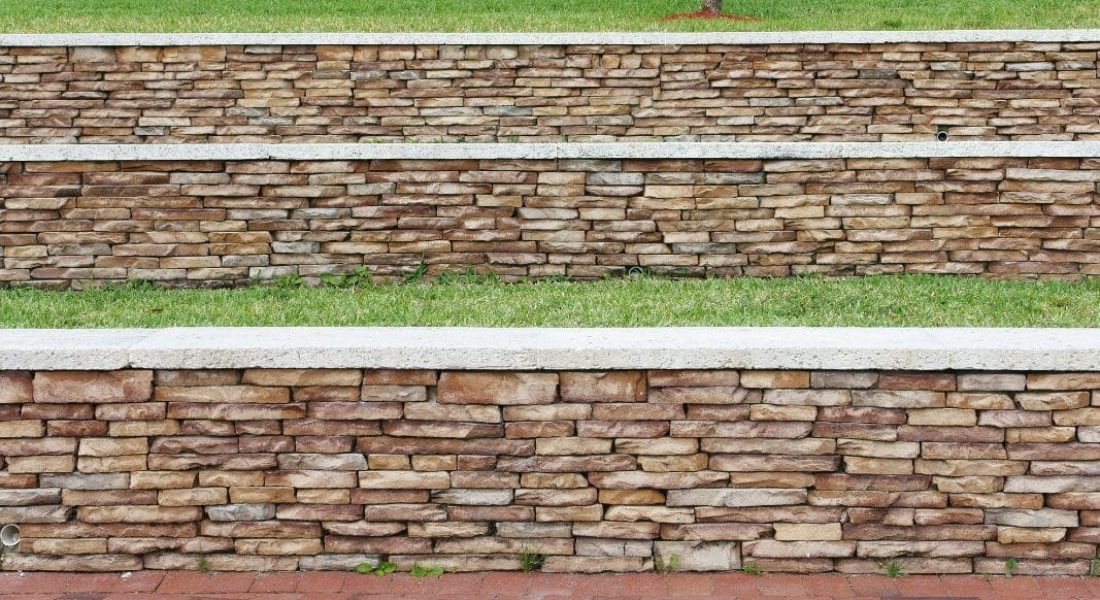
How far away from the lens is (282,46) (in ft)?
26.0

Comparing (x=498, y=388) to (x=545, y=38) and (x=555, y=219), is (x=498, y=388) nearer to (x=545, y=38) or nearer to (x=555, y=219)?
(x=555, y=219)

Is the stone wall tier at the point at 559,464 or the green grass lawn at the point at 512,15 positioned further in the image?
the green grass lawn at the point at 512,15

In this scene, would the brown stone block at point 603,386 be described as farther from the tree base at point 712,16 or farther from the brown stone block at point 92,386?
the tree base at point 712,16

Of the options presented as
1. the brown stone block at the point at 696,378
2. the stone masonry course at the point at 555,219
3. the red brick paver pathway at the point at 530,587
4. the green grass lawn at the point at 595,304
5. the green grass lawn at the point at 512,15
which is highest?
the green grass lawn at the point at 512,15

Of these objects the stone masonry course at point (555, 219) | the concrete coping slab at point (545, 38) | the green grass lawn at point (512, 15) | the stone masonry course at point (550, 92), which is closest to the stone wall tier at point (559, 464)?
Result: the stone masonry course at point (555, 219)

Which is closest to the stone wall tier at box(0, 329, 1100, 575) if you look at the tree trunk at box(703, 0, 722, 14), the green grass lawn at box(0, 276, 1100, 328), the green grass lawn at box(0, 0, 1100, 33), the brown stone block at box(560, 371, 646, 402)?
the brown stone block at box(560, 371, 646, 402)

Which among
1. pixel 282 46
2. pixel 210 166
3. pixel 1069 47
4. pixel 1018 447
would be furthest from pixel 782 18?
pixel 1018 447

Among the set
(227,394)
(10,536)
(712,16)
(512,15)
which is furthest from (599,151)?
(712,16)

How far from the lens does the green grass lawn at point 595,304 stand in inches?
169

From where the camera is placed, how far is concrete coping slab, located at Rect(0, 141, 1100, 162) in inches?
223

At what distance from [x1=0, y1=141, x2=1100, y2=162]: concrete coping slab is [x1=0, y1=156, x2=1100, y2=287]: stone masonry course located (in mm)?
46

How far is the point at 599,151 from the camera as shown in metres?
5.70

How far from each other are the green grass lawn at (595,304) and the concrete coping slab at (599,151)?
2.24 feet

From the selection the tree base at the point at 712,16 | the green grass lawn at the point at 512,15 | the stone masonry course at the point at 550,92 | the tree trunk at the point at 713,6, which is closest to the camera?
the stone masonry course at the point at 550,92
